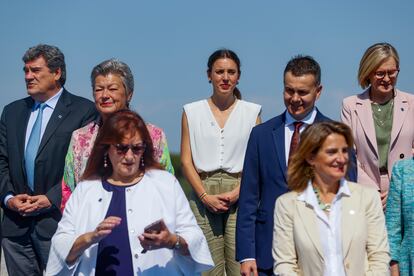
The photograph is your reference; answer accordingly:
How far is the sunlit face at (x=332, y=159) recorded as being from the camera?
5.43 metres

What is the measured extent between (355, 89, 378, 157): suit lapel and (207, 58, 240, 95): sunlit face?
1166 millimetres

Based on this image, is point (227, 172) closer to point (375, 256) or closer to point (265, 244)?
point (265, 244)

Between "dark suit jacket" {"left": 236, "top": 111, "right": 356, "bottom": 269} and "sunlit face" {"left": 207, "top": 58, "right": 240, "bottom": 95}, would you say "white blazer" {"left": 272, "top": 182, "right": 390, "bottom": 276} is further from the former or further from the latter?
"sunlit face" {"left": 207, "top": 58, "right": 240, "bottom": 95}

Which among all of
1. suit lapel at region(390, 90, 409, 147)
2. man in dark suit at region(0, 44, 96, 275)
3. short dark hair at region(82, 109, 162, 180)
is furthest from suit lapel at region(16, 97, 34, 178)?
suit lapel at region(390, 90, 409, 147)

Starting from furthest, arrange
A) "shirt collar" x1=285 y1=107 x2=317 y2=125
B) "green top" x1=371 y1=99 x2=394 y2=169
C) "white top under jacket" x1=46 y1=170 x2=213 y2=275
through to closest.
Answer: "green top" x1=371 y1=99 x2=394 y2=169, "shirt collar" x1=285 y1=107 x2=317 y2=125, "white top under jacket" x1=46 y1=170 x2=213 y2=275

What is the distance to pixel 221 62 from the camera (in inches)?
314

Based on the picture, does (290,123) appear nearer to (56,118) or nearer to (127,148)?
(127,148)

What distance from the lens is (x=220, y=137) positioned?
25.6 ft

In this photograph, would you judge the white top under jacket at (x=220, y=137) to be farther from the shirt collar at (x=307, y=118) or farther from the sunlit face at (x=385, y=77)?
the shirt collar at (x=307, y=118)

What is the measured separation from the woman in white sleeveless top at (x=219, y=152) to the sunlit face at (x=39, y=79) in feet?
4.05

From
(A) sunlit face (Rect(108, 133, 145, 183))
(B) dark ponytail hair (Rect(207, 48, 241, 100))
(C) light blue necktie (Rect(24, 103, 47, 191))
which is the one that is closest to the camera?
(A) sunlit face (Rect(108, 133, 145, 183))

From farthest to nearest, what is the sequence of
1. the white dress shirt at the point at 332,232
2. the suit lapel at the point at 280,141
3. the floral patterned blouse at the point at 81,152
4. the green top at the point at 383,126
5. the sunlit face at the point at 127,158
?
the green top at the point at 383,126, the floral patterned blouse at the point at 81,152, the suit lapel at the point at 280,141, the sunlit face at the point at 127,158, the white dress shirt at the point at 332,232

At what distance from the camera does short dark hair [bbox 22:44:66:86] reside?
25.8 feet

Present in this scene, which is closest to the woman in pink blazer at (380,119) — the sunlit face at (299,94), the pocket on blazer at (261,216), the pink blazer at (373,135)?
the pink blazer at (373,135)
